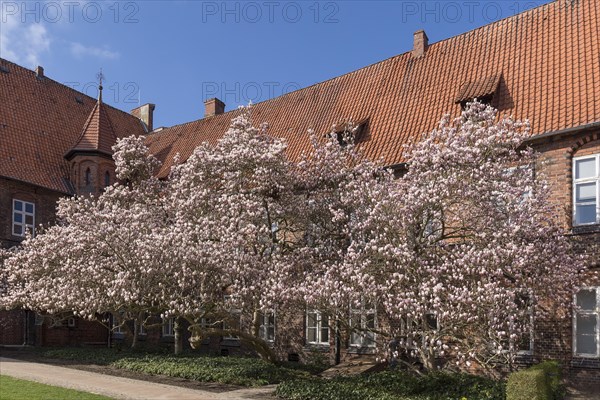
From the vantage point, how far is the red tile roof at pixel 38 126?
1056 inches

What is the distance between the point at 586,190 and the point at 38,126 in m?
24.5

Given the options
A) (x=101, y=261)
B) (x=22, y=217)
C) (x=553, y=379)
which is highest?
(x=22, y=217)

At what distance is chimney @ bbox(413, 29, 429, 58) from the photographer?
2300cm

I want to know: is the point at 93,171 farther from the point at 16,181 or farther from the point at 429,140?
the point at 429,140

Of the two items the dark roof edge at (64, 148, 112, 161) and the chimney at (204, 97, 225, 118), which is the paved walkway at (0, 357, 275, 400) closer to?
the dark roof edge at (64, 148, 112, 161)

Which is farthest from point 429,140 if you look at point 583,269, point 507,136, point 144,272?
point 144,272

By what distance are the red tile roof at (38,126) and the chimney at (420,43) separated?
50.1ft

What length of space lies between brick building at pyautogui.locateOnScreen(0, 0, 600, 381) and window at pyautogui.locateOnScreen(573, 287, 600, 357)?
3 cm

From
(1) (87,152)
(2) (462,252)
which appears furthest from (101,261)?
(1) (87,152)

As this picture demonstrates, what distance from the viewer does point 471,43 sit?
70.9ft

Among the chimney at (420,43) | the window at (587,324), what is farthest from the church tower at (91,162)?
the window at (587,324)

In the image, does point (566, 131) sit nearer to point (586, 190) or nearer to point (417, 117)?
point (586, 190)

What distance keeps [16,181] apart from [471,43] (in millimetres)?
19152

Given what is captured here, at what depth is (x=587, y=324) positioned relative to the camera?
15180mm
